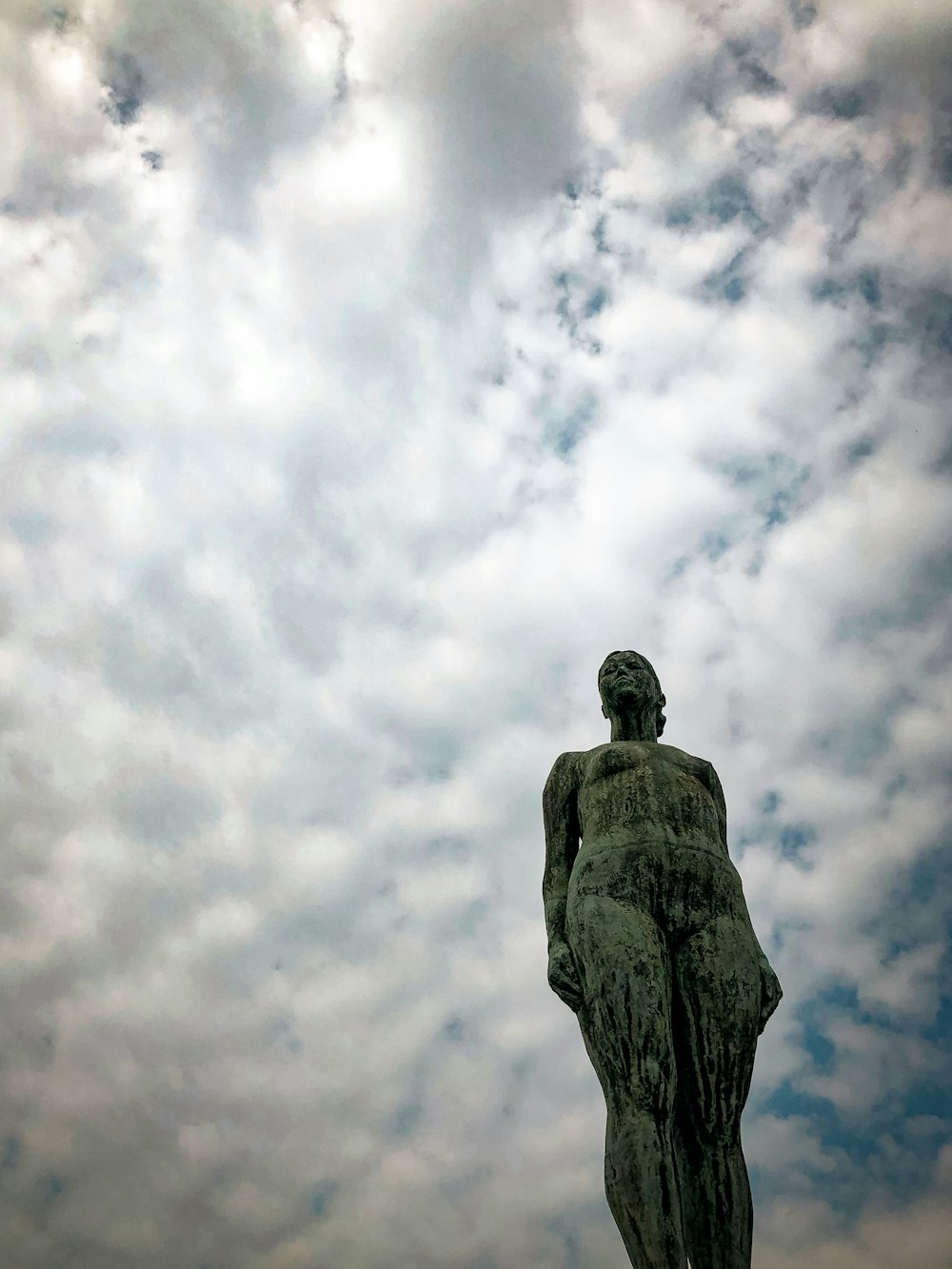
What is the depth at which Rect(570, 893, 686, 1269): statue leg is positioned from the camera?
7.39 m

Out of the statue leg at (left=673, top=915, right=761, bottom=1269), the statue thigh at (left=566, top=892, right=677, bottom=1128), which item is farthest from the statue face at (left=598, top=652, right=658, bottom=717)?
the statue leg at (left=673, top=915, right=761, bottom=1269)

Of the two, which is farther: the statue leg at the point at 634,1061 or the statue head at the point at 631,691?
the statue head at the point at 631,691

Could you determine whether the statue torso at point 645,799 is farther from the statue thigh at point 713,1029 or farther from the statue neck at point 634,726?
the statue thigh at point 713,1029

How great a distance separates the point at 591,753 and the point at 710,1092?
3298 mm

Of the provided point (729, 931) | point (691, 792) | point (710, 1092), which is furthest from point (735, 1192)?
point (691, 792)

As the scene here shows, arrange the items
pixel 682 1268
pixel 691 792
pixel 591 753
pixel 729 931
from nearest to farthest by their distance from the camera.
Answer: pixel 682 1268 → pixel 729 931 → pixel 691 792 → pixel 591 753

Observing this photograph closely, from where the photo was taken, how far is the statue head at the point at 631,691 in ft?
35.4

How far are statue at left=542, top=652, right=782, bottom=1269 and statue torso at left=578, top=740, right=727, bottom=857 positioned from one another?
0.02 meters

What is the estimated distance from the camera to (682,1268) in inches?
287

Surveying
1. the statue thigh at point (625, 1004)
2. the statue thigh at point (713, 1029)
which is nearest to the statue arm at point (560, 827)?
the statue thigh at point (625, 1004)

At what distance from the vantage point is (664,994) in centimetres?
830

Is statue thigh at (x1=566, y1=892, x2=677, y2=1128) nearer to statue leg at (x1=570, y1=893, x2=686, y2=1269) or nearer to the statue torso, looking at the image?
statue leg at (x1=570, y1=893, x2=686, y2=1269)

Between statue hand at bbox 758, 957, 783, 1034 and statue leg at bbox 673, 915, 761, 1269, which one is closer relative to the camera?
statue leg at bbox 673, 915, 761, 1269

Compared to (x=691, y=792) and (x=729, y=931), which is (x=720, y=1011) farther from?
(x=691, y=792)
